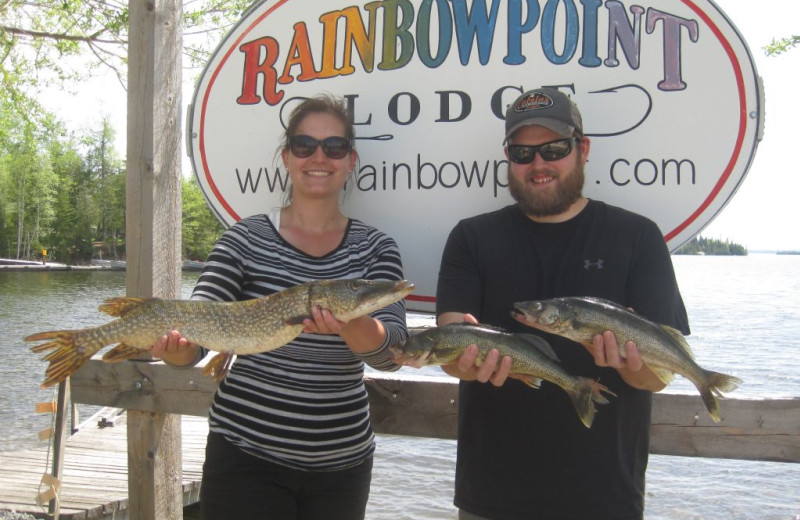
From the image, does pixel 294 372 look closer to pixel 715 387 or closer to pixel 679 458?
pixel 715 387

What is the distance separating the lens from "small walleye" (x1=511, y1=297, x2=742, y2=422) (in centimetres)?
238

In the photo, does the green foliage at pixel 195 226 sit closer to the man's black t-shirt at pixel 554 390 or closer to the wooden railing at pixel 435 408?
the wooden railing at pixel 435 408

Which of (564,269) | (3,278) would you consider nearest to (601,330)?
(564,269)

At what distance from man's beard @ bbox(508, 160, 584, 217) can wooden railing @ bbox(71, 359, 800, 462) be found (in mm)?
1218

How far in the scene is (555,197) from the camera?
2.79 metres

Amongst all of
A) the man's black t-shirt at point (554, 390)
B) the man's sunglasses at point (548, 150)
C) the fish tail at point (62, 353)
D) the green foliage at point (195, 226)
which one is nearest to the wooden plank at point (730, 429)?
the man's black t-shirt at point (554, 390)

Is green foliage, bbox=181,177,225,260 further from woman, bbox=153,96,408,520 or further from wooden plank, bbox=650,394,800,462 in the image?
wooden plank, bbox=650,394,800,462

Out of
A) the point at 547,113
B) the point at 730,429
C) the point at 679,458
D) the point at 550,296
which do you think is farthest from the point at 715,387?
the point at 679,458

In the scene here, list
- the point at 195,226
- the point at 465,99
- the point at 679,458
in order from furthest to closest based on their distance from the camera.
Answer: the point at 195,226, the point at 679,458, the point at 465,99

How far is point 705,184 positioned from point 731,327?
28.1 m

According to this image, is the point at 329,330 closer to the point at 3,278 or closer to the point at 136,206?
the point at 136,206

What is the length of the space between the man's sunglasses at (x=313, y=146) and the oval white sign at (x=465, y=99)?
0.73m

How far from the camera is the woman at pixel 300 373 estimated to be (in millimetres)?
2758

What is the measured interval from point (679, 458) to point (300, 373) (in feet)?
38.1
